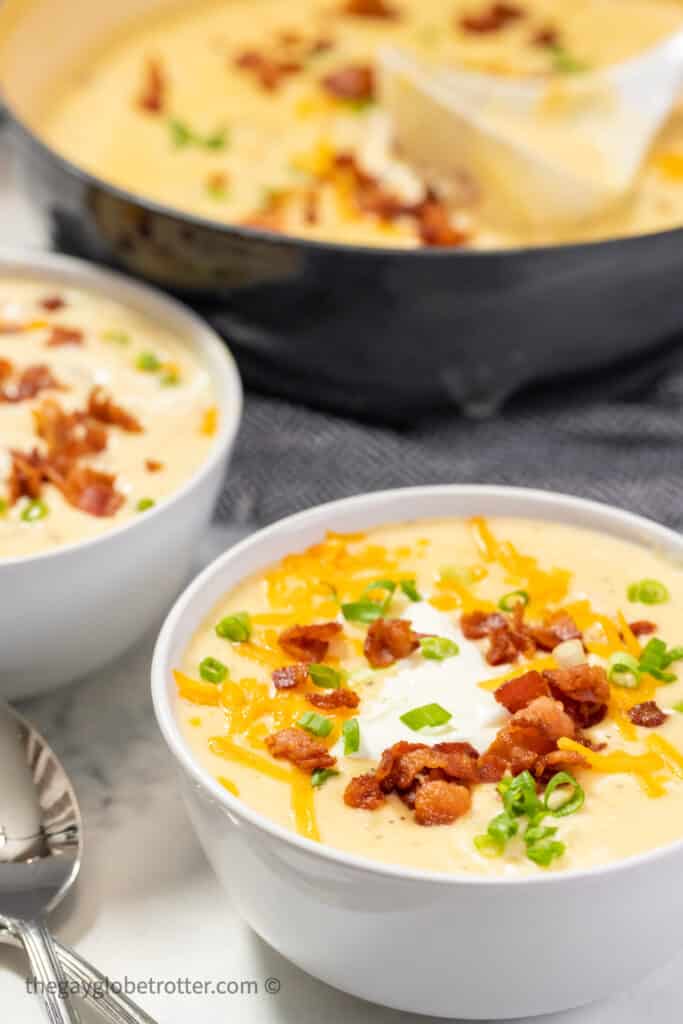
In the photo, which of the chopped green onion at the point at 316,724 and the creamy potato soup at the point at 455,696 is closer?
the creamy potato soup at the point at 455,696

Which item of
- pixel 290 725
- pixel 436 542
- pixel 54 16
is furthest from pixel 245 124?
pixel 290 725

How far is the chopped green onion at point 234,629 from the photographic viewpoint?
6.23 feet

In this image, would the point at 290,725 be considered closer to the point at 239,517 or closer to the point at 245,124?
the point at 239,517

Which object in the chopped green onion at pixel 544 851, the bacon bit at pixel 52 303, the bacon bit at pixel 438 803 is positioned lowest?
the bacon bit at pixel 52 303

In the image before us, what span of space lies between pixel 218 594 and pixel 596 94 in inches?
66.8

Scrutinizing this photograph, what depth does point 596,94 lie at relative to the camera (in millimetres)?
3172

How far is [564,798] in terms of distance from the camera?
164 cm

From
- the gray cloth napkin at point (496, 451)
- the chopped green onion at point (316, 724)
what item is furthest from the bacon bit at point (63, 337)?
the chopped green onion at point (316, 724)

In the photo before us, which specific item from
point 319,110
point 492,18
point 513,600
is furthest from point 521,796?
point 492,18

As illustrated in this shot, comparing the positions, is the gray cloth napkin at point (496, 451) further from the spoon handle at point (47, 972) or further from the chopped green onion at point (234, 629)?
the spoon handle at point (47, 972)

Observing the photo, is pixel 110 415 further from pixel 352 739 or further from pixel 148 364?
pixel 352 739

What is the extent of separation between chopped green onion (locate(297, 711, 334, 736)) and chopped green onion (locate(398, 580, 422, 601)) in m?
0.27

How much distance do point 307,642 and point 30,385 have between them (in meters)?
0.83

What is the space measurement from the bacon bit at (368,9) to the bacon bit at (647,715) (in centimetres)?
252
